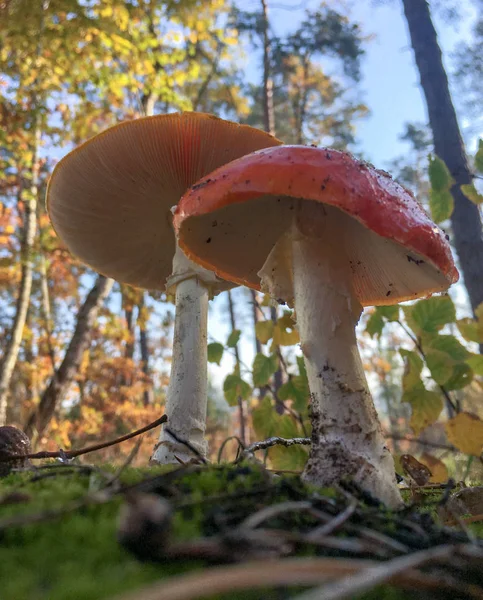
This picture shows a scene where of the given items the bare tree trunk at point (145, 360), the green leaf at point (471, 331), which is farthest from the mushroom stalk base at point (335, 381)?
the bare tree trunk at point (145, 360)

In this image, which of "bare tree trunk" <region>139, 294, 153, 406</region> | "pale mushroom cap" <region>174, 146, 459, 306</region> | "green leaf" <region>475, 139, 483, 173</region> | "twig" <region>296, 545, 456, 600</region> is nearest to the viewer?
"twig" <region>296, 545, 456, 600</region>

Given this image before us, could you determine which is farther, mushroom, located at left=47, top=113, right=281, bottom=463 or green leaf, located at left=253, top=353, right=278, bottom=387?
green leaf, located at left=253, top=353, right=278, bottom=387

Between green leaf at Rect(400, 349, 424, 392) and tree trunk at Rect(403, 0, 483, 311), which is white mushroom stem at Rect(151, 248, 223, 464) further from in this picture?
tree trunk at Rect(403, 0, 483, 311)

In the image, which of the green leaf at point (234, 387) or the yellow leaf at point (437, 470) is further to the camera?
the green leaf at point (234, 387)

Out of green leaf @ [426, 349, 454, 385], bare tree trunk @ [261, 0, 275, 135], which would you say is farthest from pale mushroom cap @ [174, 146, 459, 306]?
bare tree trunk @ [261, 0, 275, 135]

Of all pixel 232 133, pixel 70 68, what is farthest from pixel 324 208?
pixel 70 68

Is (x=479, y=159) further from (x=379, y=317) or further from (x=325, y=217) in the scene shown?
(x=325, y=217)

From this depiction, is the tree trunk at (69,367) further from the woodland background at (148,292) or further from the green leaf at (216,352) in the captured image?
the green leaf at (216,352)

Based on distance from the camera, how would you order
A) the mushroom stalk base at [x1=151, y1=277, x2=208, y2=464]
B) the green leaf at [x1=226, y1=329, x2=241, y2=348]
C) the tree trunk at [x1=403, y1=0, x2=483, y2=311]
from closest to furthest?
1. the mushroom stalk base at [x1=151, y1=277, x2=208, y2=464]
2. the green leaf at [x1=226, y1=329, x2=241, y2=348]
3. the tree trunk at [x1=403, y1=0, x2=483, y2=311]
